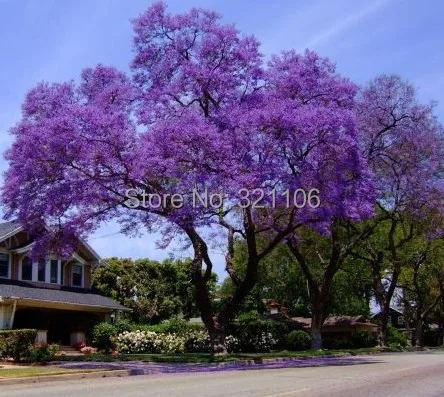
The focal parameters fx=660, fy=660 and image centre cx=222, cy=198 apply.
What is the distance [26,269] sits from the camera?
1439 inches

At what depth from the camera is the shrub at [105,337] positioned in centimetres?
3659

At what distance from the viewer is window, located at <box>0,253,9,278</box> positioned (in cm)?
3494

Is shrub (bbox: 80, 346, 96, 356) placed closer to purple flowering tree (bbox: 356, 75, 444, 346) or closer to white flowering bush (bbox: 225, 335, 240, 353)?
white flowering bush (bbox: 225, 335, 240, 353)

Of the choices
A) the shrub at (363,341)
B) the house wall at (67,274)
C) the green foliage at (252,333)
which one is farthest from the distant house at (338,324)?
the house wall at (67,274)

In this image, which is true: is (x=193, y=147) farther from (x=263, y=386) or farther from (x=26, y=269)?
(x=26, y=269)

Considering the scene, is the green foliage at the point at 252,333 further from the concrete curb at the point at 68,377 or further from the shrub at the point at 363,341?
the concrete curb at the point at 68,377

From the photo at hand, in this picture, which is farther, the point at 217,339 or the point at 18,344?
the point at 217,339

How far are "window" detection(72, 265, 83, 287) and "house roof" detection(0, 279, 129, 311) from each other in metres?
0.60

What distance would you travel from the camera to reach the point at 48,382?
17.3 metres

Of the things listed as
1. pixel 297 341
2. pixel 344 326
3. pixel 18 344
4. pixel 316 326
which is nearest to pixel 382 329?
pixel 297 341

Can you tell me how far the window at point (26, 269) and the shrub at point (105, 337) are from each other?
4741 mm

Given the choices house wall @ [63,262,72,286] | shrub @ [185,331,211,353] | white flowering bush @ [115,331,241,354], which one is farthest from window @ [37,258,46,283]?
shrub @ [185,331,211,353]

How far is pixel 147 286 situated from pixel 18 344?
29.3m

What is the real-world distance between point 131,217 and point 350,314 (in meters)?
44.9
